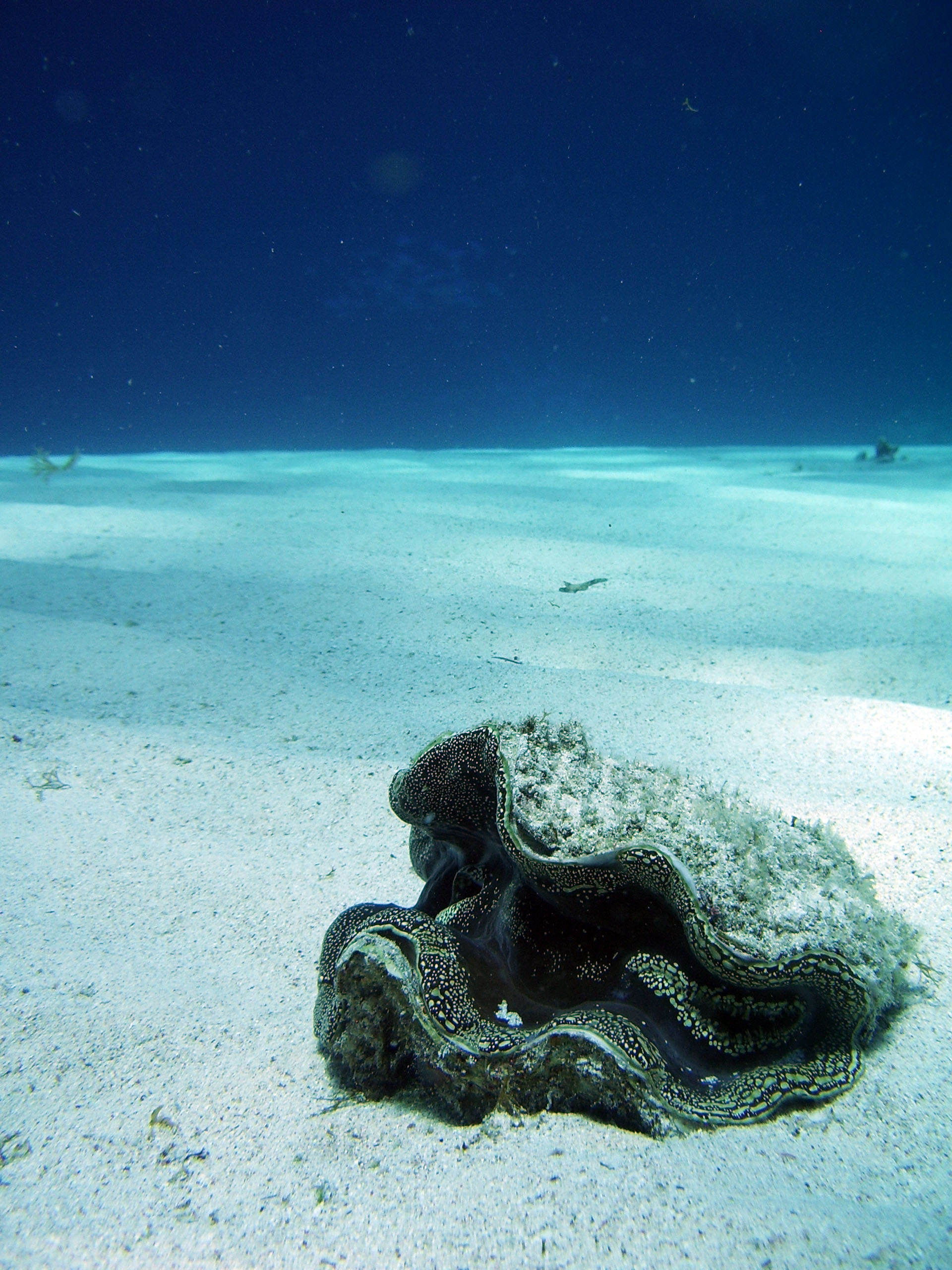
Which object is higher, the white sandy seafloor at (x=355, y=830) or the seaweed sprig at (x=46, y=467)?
the seaweed sprig at (x=46, y=467)

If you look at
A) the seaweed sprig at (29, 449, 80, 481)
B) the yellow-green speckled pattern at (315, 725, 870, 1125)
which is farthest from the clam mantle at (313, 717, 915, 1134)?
the seaweed sprig at (29, 449, 80, 481)

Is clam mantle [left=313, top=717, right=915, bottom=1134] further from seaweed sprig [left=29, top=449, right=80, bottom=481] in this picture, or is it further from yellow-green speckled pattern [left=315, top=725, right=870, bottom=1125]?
seaweed sprig [left=29, top=449, right=80, bottom=481]

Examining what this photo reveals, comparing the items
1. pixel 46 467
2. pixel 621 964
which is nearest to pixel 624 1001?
pixel 621 964

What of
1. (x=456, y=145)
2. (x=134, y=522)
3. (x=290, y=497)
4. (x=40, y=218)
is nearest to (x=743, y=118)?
(x=456, y=145)

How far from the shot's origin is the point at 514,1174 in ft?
3.30

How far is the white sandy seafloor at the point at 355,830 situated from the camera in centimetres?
96

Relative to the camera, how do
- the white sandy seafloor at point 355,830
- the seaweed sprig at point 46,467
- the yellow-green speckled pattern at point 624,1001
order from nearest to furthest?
the white sandy seafloor at point 355,830 → the yellow-green speckled pattern at point 624,1001 → the seaweed sprig at point 46,467

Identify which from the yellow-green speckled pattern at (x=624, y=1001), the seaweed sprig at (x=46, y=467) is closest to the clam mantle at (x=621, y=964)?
the yellow-green speckled pattern at (x=624, y=1001)

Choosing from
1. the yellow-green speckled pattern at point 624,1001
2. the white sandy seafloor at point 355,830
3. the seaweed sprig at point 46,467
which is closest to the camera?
the white sandy seafloor at point 355,830

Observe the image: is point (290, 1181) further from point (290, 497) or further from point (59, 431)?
point (59, 431)

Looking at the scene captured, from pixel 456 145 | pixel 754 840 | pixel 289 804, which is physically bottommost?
pixel 289 804

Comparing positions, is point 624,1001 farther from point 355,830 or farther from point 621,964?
point 355,830

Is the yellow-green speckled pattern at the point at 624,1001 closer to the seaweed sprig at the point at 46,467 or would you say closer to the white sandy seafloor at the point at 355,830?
the white sandy seafloor at the point at 355,830

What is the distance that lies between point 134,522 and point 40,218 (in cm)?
1411
